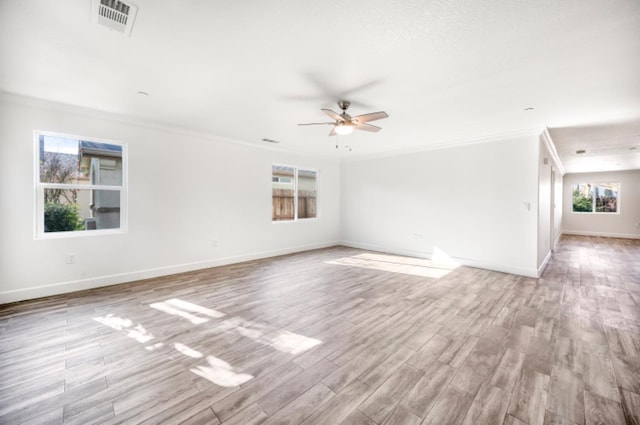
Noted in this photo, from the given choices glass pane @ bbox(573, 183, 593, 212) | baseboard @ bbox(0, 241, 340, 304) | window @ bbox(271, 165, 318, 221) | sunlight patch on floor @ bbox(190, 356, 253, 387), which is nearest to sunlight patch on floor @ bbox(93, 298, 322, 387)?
sunlight patch on floor @ bbox(190, 356, 253, 387)

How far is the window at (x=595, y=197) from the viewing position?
379 inches

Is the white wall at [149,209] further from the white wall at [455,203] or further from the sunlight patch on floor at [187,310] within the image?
the white wall at [455,203]

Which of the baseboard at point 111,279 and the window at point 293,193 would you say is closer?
the baseboard at point 111,279

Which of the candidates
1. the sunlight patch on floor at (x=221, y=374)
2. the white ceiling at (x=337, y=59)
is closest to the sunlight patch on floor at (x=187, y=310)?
the sunlight patch on floor at (x=221, y=374)

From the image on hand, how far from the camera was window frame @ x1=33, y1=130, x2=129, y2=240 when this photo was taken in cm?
354

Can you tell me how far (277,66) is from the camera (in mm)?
2561

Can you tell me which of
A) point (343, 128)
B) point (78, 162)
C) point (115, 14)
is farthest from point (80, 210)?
point (343, 128)

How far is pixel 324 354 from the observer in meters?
2.27

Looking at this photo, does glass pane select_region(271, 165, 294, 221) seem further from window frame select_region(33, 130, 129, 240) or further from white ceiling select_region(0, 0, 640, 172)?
window frame select_region(33, 130, 129, 240)

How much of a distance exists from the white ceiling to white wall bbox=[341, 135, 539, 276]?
3.44 feet

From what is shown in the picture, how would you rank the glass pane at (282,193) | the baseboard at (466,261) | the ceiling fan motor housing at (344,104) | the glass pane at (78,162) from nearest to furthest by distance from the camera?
the ceiling fan motor housing at (344,104)
the glass pane at (78,162)
the baseboard at (466,261)
the glass pane at (282,193)

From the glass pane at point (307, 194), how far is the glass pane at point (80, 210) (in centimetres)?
397

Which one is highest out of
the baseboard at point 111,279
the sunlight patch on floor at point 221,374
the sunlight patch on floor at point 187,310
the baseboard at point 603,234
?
the baseboard at point 603,234

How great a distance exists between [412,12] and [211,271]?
15.7 ft
